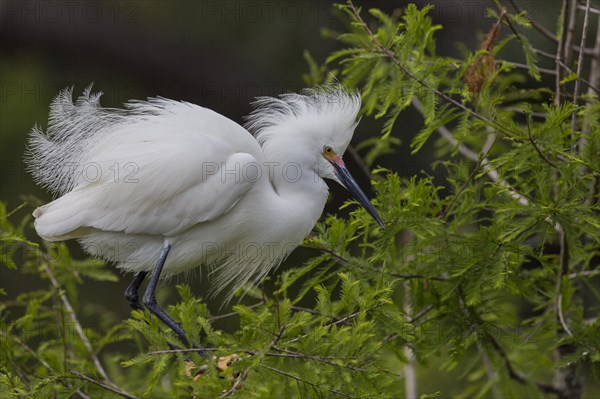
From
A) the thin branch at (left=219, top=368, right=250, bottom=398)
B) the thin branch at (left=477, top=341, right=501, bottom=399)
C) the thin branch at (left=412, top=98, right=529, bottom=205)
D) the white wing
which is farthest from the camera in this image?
the thin branch at (left=477, top=341, right=501, bottom=399)

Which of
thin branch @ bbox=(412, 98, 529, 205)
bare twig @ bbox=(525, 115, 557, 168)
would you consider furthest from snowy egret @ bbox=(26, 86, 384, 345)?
bare twig @ bbox=(525, 115, 557, 168)

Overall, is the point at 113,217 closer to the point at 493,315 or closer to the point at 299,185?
the point at 299,185

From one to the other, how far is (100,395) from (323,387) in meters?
1.02

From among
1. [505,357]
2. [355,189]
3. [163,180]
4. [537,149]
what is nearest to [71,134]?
[163,180]

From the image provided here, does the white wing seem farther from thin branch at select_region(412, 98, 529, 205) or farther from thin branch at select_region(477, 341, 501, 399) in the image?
thin branch at select_region(477, 341, 501, 399)

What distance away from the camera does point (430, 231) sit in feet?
8.02

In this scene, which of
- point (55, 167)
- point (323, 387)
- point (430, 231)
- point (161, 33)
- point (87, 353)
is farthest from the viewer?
point (161, 33)

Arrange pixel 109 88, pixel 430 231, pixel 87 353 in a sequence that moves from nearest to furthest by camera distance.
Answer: pixel 430 231, pixel 87 353, pixel 109 88

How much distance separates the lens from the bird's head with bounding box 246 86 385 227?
272 centimetres

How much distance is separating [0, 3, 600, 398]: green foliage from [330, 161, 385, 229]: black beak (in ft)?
0.12

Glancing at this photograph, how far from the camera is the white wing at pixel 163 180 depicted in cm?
260

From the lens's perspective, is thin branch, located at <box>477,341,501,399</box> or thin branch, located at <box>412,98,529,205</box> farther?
thin branch, located at <box>477,341,501,399</box>

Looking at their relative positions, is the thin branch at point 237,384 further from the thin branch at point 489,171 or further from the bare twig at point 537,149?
the bare twig at point 537,149

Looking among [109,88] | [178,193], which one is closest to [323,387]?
[178,193]
